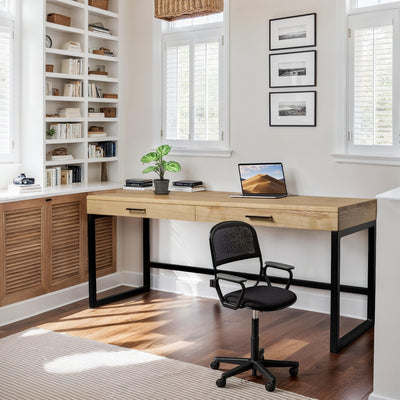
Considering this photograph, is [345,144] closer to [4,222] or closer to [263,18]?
[263,18]

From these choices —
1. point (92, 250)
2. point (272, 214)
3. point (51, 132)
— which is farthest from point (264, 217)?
point (51, 132)

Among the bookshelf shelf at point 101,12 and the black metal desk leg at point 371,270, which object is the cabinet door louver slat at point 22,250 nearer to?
the bookshelf shelf at point 101,12

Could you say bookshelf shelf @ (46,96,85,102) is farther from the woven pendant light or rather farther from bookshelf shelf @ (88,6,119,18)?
the woven pendant light

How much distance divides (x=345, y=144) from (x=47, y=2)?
278 cm

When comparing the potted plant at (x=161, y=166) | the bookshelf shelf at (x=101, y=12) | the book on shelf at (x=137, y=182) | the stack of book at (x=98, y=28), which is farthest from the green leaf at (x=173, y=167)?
the bookshelf shelf at (x=101, y=12)

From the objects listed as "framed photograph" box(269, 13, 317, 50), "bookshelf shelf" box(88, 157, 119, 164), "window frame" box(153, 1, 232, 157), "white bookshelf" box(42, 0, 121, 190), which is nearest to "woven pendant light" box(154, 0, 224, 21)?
"framed photograph" box(269, 13, 317, 50)

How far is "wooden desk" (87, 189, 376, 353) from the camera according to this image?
3.98 m

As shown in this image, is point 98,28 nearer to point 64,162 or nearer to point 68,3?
point 68,3

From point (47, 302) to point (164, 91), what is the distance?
2132mm

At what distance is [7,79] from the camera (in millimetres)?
5027

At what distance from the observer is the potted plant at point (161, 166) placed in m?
4.99

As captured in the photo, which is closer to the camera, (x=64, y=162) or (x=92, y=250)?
(x=92, y=250)

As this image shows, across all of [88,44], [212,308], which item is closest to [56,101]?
[88,44]

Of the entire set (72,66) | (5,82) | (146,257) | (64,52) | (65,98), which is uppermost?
(64,52)
